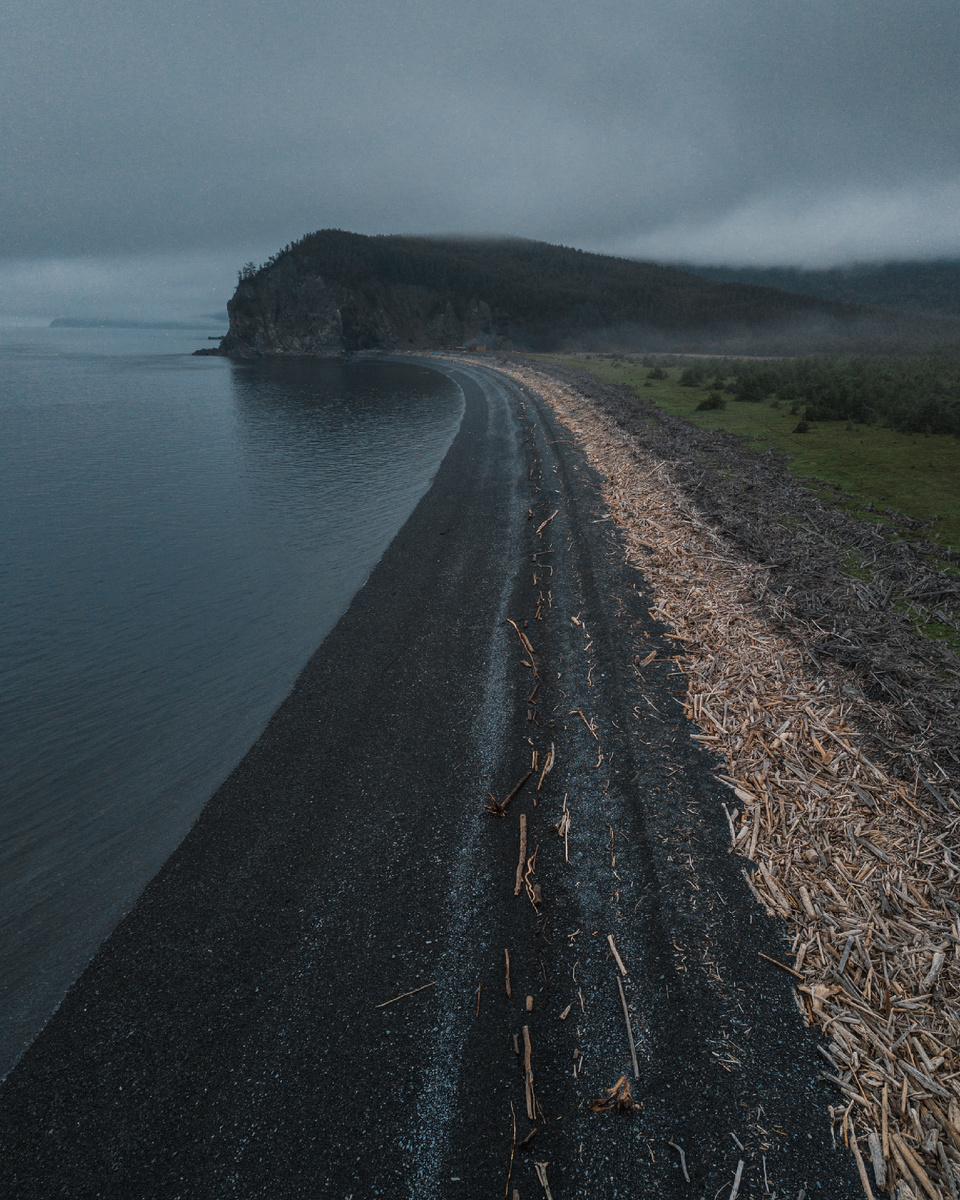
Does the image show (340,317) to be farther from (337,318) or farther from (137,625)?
(137,625)

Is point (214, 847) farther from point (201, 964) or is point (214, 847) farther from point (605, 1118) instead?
point (605, 1118)

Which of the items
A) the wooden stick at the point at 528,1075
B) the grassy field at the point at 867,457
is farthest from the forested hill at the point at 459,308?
the wooden stick at the point at 528,1075

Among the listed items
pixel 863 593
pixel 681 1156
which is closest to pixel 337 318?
pixel 863 593

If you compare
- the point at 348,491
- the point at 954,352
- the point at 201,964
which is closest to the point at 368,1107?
the point at 201,964

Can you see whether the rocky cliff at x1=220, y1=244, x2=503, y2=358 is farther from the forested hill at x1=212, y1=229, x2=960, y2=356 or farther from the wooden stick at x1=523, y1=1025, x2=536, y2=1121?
the wooden stick at x1=523, y1=1025, x2=536, y2=1121

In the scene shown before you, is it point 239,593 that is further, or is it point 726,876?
point 239,593

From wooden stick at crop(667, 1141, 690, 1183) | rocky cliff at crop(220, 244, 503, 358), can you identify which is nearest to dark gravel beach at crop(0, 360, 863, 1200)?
wooden stick at crop(667, 1141, 690, 1183)

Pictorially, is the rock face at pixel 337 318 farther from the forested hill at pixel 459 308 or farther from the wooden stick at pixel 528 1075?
the wooden stick at pixel 528 1075
